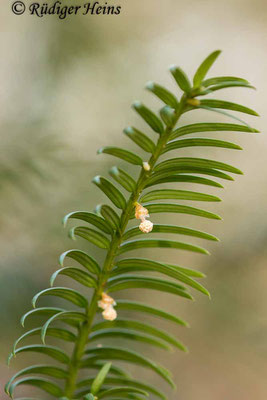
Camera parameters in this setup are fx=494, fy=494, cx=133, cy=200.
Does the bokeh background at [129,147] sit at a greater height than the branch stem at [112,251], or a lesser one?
greater

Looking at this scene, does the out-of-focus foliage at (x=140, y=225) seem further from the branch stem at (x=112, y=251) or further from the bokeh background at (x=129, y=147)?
the bokeh background at (x=129, y=147)

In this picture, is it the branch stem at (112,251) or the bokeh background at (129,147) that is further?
the bokeh background at (129,147)

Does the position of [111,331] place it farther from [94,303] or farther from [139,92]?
[139,92]

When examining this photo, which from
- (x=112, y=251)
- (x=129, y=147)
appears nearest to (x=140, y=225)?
(x=112, y=251)

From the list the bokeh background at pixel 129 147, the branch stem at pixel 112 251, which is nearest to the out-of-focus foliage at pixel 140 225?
the branch stem at pixel 112 251

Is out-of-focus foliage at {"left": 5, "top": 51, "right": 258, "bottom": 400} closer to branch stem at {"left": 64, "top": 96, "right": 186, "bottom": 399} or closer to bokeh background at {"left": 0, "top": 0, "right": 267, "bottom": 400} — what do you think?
branch stem at {"left": 64, "top": 96, "right": 186, "bottom": 399}

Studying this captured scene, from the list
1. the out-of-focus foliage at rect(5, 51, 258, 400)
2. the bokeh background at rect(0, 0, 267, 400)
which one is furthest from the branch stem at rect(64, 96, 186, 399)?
the bokeh background at rect(0, 0, 267, 400)

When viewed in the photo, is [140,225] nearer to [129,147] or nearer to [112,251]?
[112,251]

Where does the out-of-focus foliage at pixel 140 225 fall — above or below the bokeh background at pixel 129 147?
below
